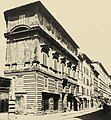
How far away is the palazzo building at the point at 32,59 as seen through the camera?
28.2 metres

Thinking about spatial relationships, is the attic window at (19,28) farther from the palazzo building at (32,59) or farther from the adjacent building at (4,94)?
the adjacent building at (4,94)

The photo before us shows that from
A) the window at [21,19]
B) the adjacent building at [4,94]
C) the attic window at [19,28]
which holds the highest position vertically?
the window at [21,19]

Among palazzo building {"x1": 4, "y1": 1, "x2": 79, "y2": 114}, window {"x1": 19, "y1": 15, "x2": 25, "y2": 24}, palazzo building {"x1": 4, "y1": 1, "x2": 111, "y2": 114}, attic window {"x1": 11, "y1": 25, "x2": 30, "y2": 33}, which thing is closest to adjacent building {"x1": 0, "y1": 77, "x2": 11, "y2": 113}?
palazzo building {"x1": 4, "y1": 1, "x2": 111, "y2": 114}

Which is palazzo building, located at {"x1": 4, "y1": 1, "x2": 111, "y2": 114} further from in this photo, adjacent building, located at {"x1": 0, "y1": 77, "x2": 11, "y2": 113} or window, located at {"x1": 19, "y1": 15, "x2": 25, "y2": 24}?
adjacent building, located at {"x1": 0, "y1": 77, "x2": 11, "y2": 113}

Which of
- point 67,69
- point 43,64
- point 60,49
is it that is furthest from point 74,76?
point 43,64

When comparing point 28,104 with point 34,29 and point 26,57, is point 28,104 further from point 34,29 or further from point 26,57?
point 34,29

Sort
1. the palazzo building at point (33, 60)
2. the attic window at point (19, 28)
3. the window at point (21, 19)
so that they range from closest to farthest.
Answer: the palazzo building at point (33, 60), the attic window at point (19, 28), the window at point (21, 19)

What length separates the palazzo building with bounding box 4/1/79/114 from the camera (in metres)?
28.2

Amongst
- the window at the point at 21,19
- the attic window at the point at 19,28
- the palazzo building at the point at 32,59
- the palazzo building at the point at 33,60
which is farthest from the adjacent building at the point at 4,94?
the window at the point at 21,19

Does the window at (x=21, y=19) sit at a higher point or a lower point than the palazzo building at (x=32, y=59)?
higher

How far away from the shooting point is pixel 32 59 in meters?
28.7

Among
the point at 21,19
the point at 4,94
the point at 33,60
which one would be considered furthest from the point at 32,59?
the point at 4,94

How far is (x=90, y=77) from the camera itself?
67.2m

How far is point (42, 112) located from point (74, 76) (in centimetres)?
1933
